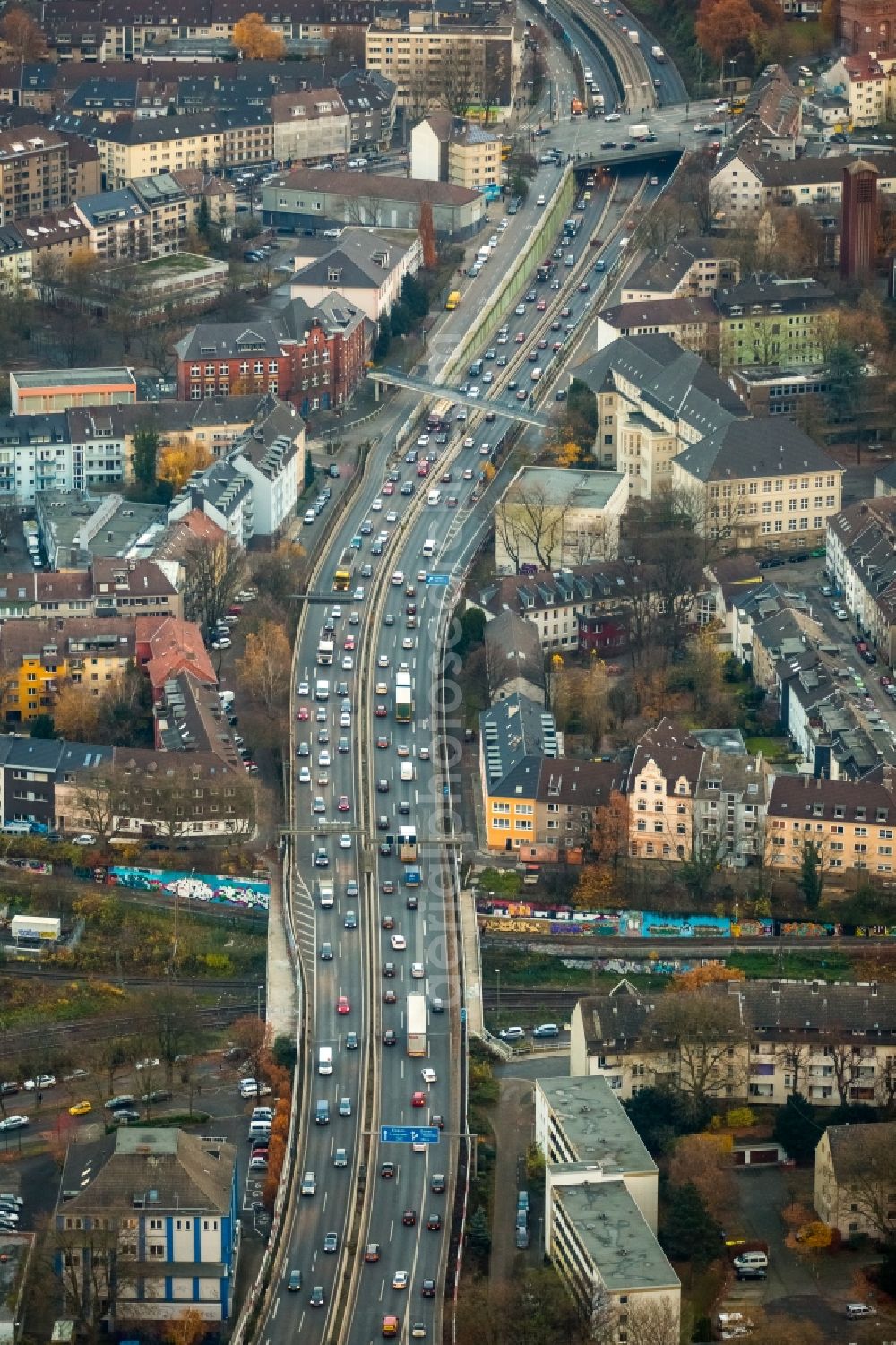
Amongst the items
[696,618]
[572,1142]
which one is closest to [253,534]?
[696,618]

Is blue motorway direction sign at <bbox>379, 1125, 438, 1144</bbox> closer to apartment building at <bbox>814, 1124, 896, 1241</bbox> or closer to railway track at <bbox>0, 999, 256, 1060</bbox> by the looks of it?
railway track at <bbox>0, 999, 256, 1060</bbox>

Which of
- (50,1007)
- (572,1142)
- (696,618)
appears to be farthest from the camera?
(696,618)

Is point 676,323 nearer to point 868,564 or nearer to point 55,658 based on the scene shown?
point 868,564

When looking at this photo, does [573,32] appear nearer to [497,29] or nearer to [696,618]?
[497,29]

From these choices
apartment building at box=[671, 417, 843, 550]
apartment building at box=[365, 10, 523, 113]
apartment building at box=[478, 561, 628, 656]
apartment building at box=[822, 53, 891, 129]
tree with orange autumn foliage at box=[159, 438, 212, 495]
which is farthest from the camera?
apartment building at box=[365, 10, 523, 113]

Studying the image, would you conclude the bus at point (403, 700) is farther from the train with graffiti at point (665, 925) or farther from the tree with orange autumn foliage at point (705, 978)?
the tree with orange autumn foliage at point (705, 978)

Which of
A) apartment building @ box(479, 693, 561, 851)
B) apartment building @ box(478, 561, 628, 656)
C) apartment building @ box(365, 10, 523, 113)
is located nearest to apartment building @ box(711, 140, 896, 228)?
apartment building @ box(365, 10, 523, 113)

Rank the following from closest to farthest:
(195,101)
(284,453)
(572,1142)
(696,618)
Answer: (572,1142) < (696,618) < (284,453) < (195,101)
